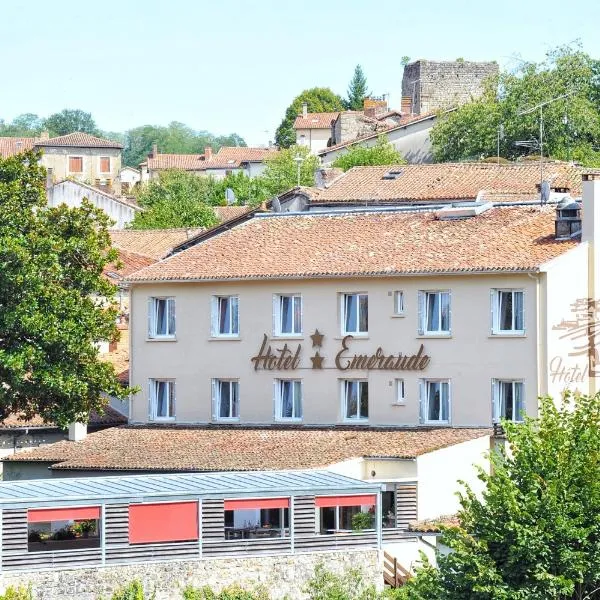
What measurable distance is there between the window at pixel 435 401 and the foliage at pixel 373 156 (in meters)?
49.2

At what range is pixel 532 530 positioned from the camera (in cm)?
3488

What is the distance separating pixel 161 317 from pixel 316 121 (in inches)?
3839

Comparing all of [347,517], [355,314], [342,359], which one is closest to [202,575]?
[347,517]

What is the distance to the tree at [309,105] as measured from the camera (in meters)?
169

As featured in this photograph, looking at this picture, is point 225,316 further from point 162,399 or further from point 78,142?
point 78,142

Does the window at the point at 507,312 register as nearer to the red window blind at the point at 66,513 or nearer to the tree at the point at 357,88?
the red window blind at the point at 66,513

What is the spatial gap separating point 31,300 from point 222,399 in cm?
812

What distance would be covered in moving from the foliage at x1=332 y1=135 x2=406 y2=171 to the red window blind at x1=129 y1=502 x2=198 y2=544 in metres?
59.6

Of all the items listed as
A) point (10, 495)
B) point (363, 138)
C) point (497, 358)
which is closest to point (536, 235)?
point (497, 358)

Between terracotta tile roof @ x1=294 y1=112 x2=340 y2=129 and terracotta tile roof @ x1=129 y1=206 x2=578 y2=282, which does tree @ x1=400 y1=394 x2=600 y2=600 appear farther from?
terracotta tile roof @ x1=294 y1=112 x2=340 y2=129

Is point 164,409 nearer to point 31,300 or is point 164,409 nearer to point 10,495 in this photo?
point 31,300

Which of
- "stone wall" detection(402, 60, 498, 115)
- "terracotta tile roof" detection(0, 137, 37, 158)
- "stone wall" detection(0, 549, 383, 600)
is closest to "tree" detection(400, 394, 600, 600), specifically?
"stone wall" detection(0, 549, 383, 600)

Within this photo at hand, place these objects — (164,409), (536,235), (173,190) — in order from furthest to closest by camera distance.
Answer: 1. (173,190)
2. (164,409)
3. (536,235)

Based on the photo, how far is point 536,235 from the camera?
51.1m
